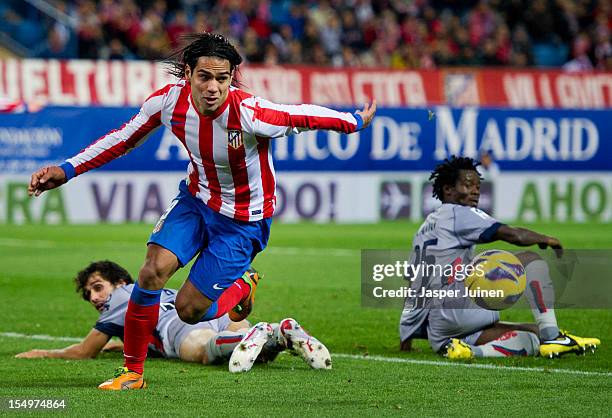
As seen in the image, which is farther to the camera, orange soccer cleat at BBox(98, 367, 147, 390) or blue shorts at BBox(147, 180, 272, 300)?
blue shorts at BBox(147, 180, 272, 300)

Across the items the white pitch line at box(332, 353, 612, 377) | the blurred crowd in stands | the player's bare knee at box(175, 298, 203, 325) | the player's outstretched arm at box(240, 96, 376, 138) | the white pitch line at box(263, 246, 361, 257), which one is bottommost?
the white pitch line at box(332, 353, 612, 377)

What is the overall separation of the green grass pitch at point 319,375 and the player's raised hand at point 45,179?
112 centimetres

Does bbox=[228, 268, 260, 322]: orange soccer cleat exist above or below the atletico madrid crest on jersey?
below

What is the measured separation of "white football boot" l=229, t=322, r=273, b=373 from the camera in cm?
761

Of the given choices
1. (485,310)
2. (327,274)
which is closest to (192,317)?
(485,310)

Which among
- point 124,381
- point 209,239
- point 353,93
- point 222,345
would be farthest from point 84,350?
point 353,93

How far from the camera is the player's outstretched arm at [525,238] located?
24.8 ft

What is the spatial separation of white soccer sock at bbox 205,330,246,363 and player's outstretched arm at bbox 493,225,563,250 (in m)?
1.78

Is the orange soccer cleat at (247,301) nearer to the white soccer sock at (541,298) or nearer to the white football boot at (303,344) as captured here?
the white football boot at (303,344)

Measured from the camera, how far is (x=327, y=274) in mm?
13844

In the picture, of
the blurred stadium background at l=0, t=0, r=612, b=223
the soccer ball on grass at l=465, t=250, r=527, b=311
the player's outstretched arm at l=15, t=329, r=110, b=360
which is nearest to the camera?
the player's outstretched arm at l=15, t=329, r=110, b=360

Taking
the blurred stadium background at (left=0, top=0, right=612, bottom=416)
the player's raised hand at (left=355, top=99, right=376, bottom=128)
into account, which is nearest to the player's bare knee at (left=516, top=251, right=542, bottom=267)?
the blurred stadium background at (left=0, top=0, right=612, bottom=416)

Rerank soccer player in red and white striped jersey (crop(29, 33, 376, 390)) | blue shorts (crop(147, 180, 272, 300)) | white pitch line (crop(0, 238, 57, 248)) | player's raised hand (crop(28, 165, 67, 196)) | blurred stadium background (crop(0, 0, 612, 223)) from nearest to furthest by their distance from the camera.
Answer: player's raised hand (crop(28, 165, 67, 196)) < soccer player in red and white striped jersey (crop(29, 33, 376, 390)) < blue shorts (crop(147, 180, 272, 300)) < white pitch line (crop(0, 238, 57, 248)) < blurred stadium background (crop(0, 0, 612, 223))

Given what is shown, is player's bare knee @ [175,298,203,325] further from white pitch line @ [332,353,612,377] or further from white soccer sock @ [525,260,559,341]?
white soccer sock @ [525,260,559,341]
